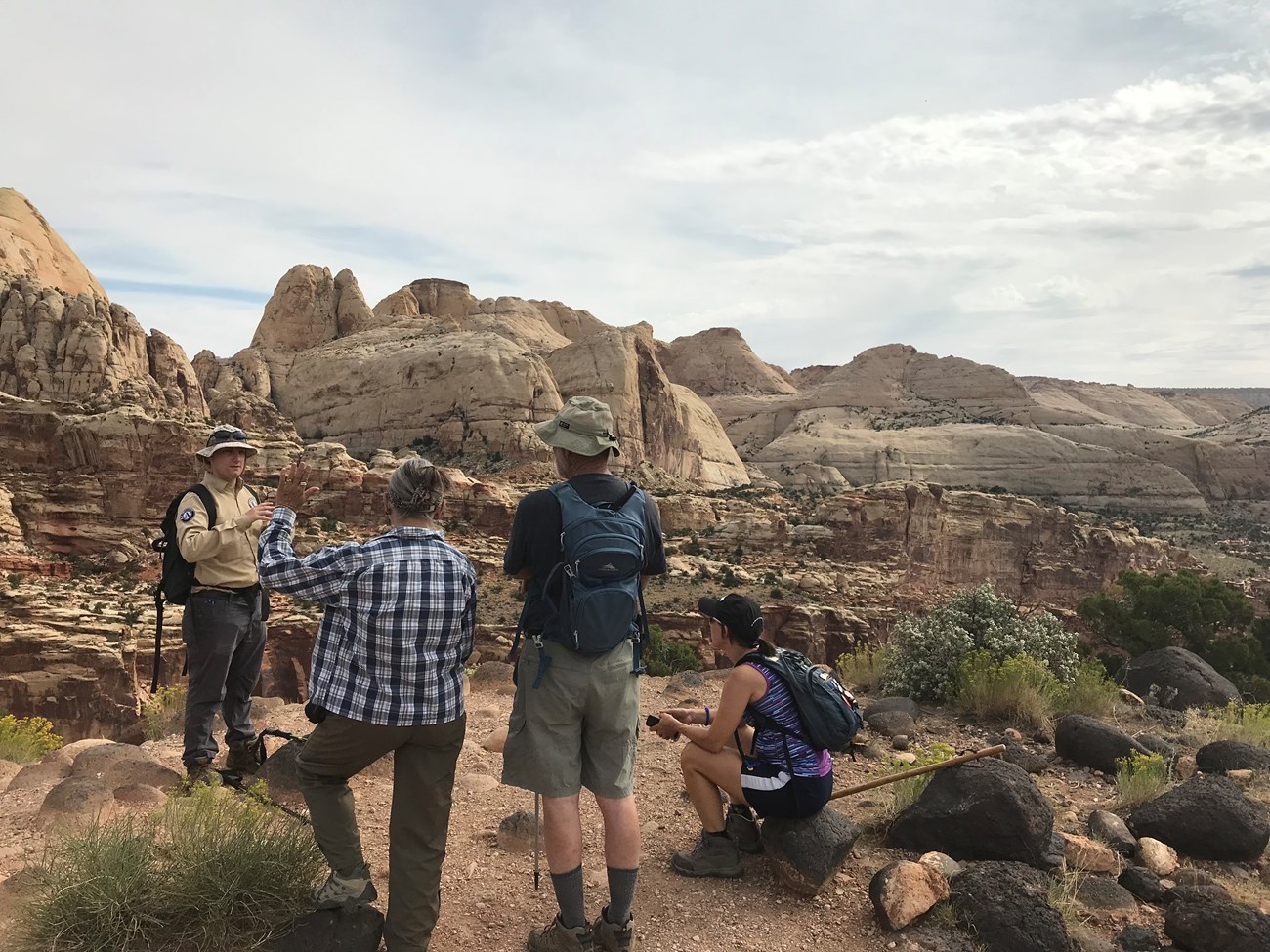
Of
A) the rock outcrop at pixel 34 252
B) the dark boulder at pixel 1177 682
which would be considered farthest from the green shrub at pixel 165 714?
the rock outcrop at pixel 34 252

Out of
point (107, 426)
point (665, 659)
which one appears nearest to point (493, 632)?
point (665, 659)

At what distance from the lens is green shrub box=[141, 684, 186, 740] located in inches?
293

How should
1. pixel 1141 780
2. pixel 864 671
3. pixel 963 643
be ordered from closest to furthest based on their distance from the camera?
pixel 1141 780 → pixel 963 643 → pixel 864 671

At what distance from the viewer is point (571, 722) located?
11.5ft

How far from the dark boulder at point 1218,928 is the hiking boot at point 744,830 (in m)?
2.10

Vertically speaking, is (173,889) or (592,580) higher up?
(592,580)

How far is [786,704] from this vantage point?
4320mm

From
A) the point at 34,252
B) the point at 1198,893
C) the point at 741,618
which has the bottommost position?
the point at 1198,893

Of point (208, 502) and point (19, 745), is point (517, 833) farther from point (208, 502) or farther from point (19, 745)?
point (19, 745)

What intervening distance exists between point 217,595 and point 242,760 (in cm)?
126

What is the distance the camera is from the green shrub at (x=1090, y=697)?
834 centimetres

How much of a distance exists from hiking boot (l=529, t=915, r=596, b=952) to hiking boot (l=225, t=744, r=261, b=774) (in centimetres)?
293

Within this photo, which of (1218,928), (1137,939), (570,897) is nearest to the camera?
(570,897)

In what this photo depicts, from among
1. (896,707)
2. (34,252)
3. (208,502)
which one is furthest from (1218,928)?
(34,252)
